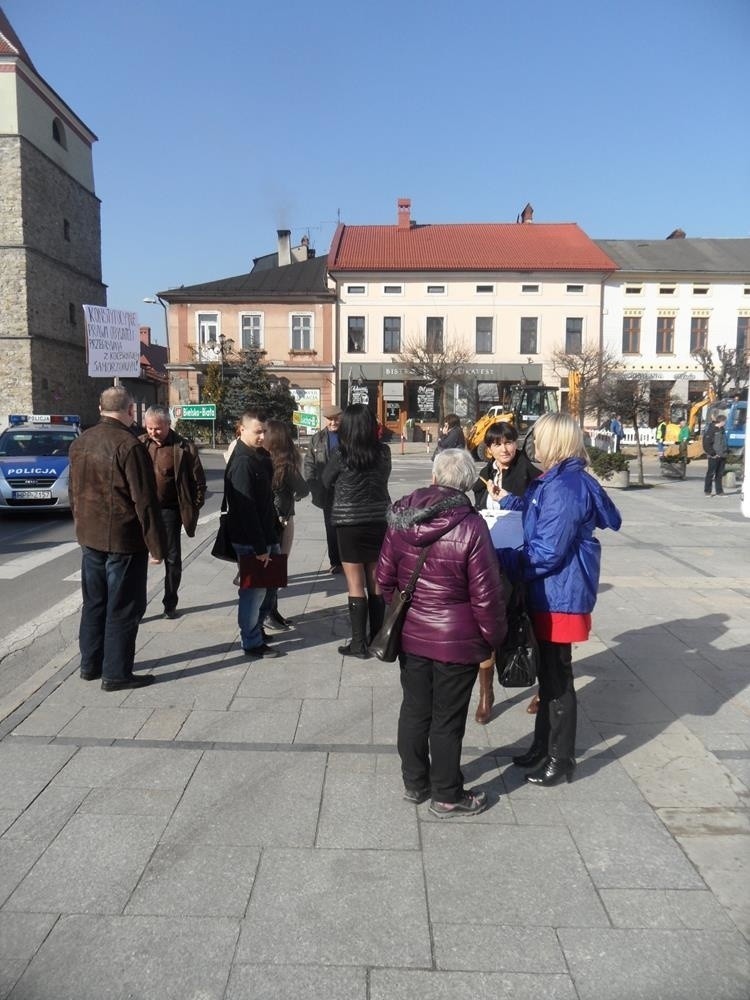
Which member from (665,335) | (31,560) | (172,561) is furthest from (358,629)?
(665,335)

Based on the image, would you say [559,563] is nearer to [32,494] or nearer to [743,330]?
[32,494]

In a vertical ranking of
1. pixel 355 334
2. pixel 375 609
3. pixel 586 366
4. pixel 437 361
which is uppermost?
pixel 355 334

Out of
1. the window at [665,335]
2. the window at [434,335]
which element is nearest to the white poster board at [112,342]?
the window at [434,335]

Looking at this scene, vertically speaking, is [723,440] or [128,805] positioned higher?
[723,440]

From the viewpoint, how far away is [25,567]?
30.4 ft

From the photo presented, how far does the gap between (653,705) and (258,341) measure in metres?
40.7

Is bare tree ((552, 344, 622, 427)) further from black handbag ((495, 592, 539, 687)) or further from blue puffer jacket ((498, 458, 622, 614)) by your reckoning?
black handbag ((495, 592, 539, 687))

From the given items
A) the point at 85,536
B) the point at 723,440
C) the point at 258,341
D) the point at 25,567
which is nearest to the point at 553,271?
the point at 258,341

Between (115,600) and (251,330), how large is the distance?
132ft

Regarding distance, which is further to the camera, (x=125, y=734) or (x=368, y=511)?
(x=368, y=511)

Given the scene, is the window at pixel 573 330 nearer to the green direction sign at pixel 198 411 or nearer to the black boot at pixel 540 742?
the green direction sign at pixel 198 411

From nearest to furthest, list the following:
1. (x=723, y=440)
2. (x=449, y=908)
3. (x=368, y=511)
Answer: (x=449, y=908) → (x=368, y=511) → (x=723, y=440)

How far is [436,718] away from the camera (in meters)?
3.47

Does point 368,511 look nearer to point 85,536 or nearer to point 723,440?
point 85,536
